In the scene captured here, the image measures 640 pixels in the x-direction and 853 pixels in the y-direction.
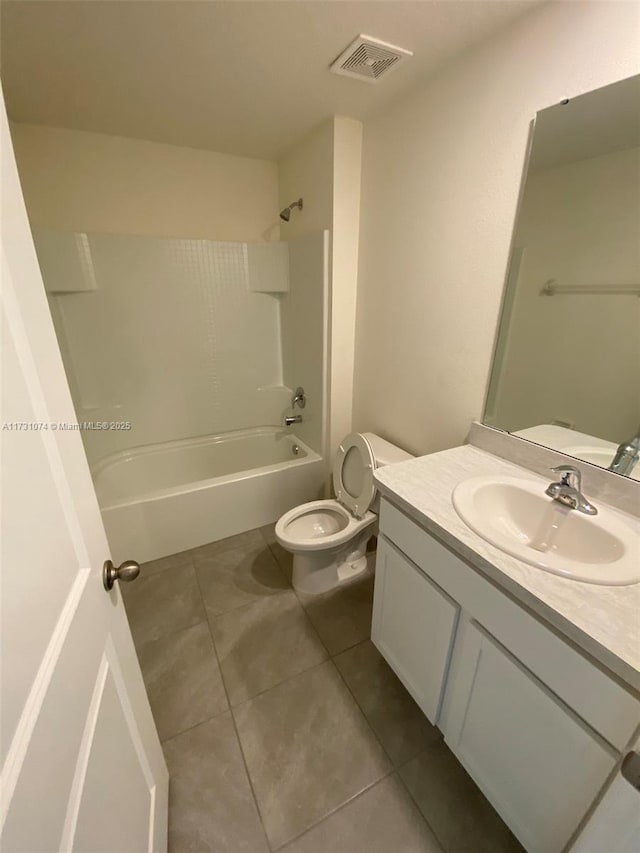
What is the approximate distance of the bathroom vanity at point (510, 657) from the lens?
0.68m

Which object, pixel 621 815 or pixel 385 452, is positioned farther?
pixel 385 452

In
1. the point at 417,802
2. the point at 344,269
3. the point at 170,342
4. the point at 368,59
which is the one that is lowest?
the point at 417,802

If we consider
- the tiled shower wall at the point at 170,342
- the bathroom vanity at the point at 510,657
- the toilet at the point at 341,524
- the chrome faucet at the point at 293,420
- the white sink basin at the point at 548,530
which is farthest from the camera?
the chrome faucet at the point at 293,420

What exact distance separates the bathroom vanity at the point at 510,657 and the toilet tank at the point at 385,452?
45 centimetres

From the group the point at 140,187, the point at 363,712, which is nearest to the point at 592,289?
the point at 363,712

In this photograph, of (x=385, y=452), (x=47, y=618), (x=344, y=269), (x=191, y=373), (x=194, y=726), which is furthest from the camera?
(x=191, y=373)

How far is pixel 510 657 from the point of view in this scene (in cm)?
84

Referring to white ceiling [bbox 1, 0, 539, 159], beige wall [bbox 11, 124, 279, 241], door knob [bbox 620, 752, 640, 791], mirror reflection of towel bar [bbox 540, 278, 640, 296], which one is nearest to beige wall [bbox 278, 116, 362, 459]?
white ceiling [bbox 1, 0, 539, 159]

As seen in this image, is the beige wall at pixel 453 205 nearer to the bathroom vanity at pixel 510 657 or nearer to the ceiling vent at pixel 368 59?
the ceiling vent at pixel 368 59

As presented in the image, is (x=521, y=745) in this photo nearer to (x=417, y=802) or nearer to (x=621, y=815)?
(x=621, y=815)

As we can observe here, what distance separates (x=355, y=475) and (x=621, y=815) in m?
1.34

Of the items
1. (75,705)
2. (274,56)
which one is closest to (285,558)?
(75,705)

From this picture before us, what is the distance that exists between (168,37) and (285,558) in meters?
2.26

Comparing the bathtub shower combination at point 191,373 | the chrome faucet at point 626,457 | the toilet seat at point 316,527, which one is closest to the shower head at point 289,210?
the bathtub shower combination at point 191,373
